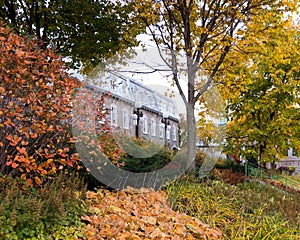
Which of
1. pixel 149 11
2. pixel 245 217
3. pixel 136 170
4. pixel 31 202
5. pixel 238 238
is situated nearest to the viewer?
pixel 31 202

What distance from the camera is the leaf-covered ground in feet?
10.6

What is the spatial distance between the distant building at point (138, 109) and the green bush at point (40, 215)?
2.80 m

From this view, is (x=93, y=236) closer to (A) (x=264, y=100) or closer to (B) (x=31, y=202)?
(B) (x=31, y=202)

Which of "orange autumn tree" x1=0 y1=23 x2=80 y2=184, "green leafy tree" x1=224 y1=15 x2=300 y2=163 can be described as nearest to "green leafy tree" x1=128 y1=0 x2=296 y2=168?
"green leafy tree" x1=224 y1=15 x2=300 y2=163

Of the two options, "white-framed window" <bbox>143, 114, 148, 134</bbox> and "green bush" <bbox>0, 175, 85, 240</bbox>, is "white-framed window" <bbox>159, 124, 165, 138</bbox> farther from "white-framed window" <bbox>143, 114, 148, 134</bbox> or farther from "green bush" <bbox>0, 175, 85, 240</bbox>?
"green bush" <bbox>0, 175, 85, 240</bbox>

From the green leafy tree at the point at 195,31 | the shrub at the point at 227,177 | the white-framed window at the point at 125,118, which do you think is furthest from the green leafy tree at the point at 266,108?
the white-framed window at the point at 125,118

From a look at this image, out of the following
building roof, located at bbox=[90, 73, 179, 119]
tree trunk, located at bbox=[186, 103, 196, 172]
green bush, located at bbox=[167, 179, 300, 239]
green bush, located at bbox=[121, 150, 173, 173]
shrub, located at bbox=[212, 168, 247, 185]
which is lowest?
green bush, located at bbox=[167, 179, 300, 239]

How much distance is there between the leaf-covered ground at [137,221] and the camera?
10.6 ft

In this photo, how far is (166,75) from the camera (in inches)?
289

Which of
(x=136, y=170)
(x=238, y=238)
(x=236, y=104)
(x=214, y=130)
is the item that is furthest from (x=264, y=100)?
(x=238, y=238)

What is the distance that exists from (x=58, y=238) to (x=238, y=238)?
74.1 inches

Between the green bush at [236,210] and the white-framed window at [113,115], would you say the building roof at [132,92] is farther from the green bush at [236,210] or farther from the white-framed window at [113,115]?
the green bush at [236,210]

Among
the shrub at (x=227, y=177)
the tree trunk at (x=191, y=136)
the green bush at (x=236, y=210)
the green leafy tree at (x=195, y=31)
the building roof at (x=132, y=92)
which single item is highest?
the green leafy tree at (x=195, y=31)

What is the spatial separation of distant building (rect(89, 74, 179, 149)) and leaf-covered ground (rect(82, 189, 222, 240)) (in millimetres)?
2035
